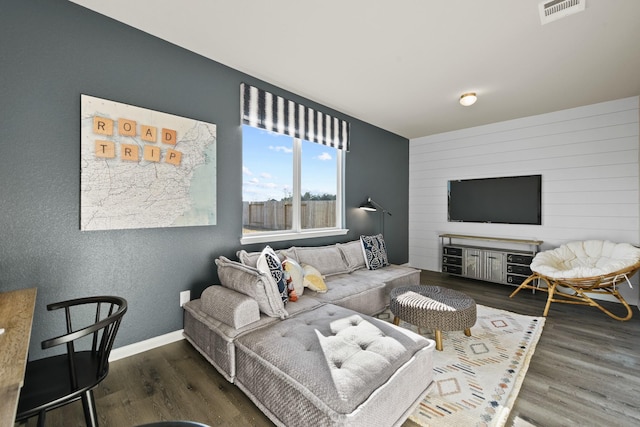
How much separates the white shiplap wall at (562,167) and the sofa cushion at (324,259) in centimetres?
259

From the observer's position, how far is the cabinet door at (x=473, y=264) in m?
4.39

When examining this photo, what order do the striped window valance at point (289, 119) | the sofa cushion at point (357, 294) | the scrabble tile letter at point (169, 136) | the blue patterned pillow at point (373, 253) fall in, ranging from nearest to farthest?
the scrabble tile letter at point (169, 136)
the sofa cushion at point (357, 294)
the striped window valance at point (289, 119)
the blue patterned pillow at point (373, 253)

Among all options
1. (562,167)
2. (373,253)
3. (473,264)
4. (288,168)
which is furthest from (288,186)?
(562,167)

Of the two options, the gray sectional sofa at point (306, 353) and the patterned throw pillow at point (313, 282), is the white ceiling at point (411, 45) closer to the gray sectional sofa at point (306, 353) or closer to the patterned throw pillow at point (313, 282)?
the gray sectional sofa at point (306, 353)

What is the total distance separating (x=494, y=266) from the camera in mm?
4230

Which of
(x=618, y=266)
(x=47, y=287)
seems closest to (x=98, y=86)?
(x=47, y=287)

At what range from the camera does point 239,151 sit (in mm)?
2887

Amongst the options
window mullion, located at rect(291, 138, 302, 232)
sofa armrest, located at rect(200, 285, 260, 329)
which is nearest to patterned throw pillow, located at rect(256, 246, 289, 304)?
sofa armrest, located at rect(200, 285, 260, 329)

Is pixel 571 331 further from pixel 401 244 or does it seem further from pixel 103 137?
pixel 103 137

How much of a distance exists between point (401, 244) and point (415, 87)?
2.99 meters

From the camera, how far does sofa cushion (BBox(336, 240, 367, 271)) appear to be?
141 inches

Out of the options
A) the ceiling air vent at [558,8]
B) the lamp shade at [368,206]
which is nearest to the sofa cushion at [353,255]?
the lamp shade at [368,206]

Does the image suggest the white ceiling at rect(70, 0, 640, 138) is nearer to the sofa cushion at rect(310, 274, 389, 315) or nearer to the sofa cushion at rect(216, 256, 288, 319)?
the sofa cushion at rect(216, 256, 288, 319)

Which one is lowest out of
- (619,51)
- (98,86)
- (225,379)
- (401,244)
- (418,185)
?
(225,379)
